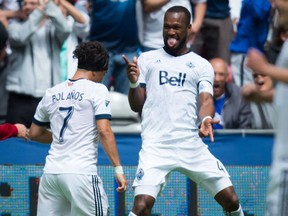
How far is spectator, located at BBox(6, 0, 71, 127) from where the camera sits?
39.8 ft

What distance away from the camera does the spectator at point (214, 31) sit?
12969 millimetres

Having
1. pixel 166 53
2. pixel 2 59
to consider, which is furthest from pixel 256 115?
pixel 2 59

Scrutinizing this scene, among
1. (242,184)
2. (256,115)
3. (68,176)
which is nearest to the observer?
(68,176)

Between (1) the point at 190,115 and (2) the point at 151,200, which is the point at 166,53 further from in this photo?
(2) the point at 151,200

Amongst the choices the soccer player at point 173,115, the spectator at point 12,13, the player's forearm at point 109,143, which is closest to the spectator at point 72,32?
the spectator at point 12,13

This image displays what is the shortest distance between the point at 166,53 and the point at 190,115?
2.25 ft

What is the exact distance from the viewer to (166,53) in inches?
377

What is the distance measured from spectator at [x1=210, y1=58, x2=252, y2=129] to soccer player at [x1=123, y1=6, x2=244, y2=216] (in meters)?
2.14

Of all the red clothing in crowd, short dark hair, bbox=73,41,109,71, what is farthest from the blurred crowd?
short dark hair, bbox=73,41,109,71

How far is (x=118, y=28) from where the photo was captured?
41.2ft

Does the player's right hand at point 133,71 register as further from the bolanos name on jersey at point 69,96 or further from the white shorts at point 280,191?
the white shorts at point 280,191

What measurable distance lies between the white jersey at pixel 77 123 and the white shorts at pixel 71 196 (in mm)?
74

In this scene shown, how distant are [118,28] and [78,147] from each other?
13.0 ft

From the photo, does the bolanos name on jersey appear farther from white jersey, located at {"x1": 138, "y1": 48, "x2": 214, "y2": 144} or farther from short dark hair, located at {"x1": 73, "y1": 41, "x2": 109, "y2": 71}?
white jersey, located at {"x1": 138, "y1": 48, "x2": 214, "y2": 144}
